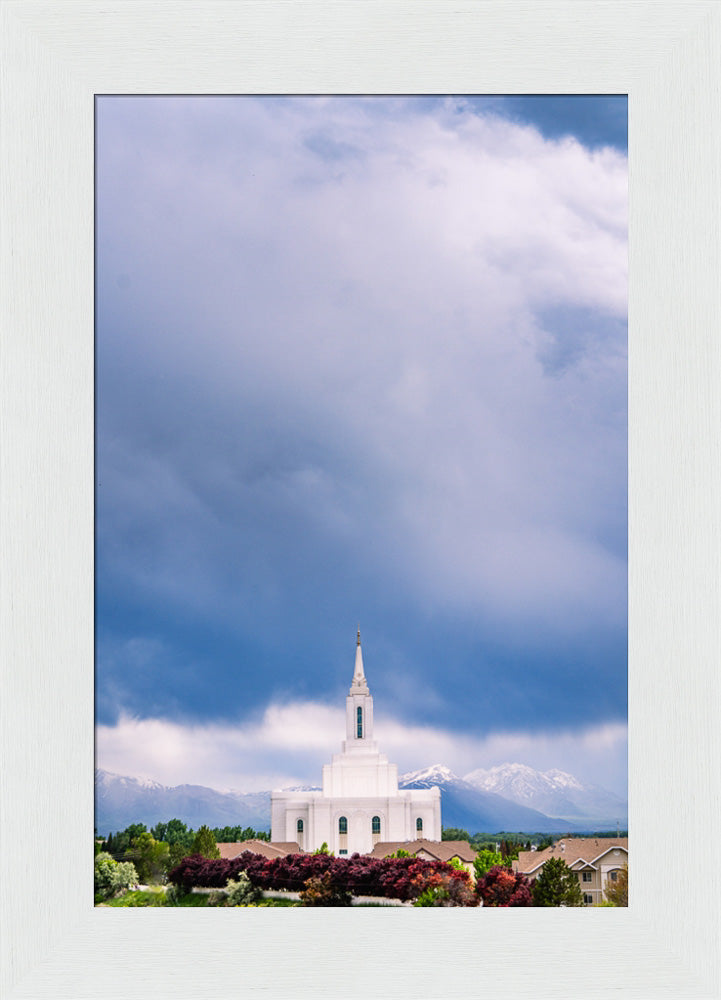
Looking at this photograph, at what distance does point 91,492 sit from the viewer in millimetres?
2500

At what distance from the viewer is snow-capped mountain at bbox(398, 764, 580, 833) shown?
6309 millimetres

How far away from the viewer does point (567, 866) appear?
10.8 ft

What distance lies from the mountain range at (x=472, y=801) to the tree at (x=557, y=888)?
2741mm

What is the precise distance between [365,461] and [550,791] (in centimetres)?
314

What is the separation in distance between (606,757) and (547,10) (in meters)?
6.44

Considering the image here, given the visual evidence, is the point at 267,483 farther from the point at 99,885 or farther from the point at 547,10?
the point at 547,10

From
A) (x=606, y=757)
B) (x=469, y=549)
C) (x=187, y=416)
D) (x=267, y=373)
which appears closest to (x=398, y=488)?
(x=469, y=549)

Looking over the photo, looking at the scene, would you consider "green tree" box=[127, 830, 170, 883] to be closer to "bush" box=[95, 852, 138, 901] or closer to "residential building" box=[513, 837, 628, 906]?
"bush" box=[95, 852, 138, 901]

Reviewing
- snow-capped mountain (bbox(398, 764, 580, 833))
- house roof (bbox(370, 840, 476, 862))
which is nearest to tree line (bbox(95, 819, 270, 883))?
house roof (bbox(370, 840, 476, 862))

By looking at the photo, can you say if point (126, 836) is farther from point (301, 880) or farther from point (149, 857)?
point (301, 880)

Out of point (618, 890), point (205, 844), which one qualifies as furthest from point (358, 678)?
point (618, 890)

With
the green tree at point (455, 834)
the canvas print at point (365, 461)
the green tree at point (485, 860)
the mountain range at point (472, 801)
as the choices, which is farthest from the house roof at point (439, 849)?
the mountain range at point (472, 801)

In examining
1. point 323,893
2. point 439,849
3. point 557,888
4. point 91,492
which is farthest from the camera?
point 439,849

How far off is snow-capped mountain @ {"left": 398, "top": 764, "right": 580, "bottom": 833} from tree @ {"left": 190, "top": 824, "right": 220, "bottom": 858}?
2.40 m
